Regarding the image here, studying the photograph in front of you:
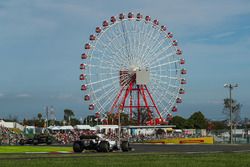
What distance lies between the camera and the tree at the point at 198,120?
522 ft

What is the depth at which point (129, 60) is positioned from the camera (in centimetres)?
8975

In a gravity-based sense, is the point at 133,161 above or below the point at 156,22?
below

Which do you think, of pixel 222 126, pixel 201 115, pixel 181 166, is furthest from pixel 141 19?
pixel 222 126

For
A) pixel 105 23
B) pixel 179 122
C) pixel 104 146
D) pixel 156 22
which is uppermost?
pixel 156 22

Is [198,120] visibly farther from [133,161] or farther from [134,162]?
[134,162]

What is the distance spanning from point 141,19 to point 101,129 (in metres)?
20.4

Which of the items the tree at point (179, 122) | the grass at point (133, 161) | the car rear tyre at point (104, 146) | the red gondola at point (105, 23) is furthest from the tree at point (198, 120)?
the grass at point (133, 161)

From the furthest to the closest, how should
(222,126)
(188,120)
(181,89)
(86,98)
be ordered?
1. (222,126)
2. (188,120)
3. (181,89)
4. (86,98)

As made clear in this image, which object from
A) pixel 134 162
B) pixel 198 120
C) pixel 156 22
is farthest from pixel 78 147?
pixel 198 120

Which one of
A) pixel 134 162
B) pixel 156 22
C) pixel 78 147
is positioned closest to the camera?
pixel 134 162

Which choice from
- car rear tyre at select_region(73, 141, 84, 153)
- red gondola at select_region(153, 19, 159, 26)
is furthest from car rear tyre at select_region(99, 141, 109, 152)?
red gondola at select_region(153, 19, 159, 26)

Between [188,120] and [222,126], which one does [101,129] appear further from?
[222,126]

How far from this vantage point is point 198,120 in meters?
162

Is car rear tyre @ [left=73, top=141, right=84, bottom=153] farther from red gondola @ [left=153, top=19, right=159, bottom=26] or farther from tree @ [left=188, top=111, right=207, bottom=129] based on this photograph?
tree @ [left=188, top=111, right=207, bottom=129]
